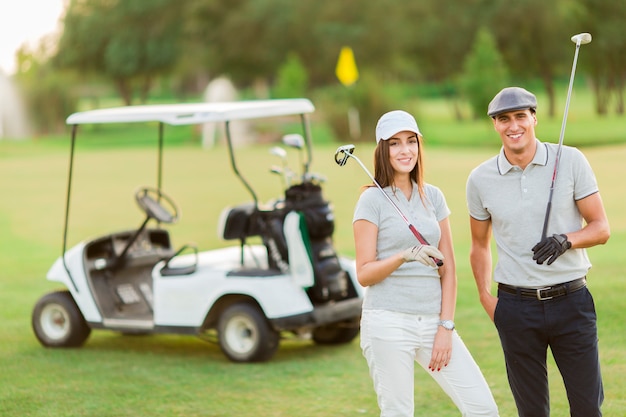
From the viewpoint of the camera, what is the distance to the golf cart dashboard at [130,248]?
752 cm

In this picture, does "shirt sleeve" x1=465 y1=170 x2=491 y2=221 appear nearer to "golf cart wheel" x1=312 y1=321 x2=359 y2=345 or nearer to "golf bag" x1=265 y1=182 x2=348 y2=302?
"golf bag" x1=265 y1=182 x2=348 y2=302

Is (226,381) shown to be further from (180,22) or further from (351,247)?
(180,22)

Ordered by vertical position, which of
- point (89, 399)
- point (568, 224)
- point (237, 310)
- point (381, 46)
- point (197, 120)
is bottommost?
point (89, 399)

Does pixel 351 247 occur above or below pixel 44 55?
below

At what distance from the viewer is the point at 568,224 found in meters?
3.62

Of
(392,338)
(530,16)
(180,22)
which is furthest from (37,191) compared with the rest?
(180,22)

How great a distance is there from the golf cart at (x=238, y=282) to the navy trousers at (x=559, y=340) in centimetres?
A: 289

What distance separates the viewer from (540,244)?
353 centimetres

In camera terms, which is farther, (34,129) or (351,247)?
(34,129)

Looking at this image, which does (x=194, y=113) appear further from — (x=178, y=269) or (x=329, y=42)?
(x=329, y=42)

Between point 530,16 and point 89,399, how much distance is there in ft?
167

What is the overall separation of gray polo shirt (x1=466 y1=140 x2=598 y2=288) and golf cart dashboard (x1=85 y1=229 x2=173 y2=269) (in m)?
4.22

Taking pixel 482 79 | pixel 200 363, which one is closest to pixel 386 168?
pixel 200 363

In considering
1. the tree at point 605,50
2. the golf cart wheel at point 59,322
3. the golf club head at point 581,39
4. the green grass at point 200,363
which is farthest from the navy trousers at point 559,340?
the tree at point 605,50
